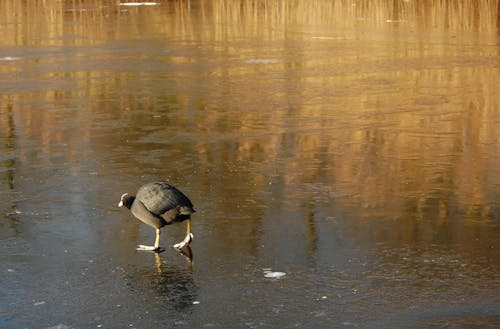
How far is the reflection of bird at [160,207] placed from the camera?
834 cm

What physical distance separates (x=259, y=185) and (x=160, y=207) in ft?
8.29

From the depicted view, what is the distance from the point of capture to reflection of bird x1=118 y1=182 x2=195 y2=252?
328 inches

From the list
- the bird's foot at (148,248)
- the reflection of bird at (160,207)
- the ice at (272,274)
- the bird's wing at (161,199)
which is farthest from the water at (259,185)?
the bird's wing at (161,199)

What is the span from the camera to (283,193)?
1037cm

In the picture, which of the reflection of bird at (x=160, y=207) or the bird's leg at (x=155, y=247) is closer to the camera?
the reflection of bird at (x=160, y=207)

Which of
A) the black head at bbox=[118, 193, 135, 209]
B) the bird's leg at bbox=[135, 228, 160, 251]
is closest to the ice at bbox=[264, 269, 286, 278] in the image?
the bird's leg at bbox=[135, 228, 160, 251]

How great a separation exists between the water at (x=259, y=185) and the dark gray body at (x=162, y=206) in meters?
0.32

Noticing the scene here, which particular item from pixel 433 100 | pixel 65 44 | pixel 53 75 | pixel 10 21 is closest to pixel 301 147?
pixel 433 100

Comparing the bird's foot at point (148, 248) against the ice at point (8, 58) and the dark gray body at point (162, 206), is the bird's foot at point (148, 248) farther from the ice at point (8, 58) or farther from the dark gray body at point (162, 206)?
the ice at point (8, 58)

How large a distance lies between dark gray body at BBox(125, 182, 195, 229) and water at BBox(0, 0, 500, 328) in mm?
325

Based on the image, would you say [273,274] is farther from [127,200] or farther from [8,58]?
[8,58]

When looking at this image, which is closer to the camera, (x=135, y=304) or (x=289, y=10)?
(x=135, y=304)

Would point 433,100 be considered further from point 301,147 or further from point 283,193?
point 283,193

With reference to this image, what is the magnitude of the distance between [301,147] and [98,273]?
17.3 feet
